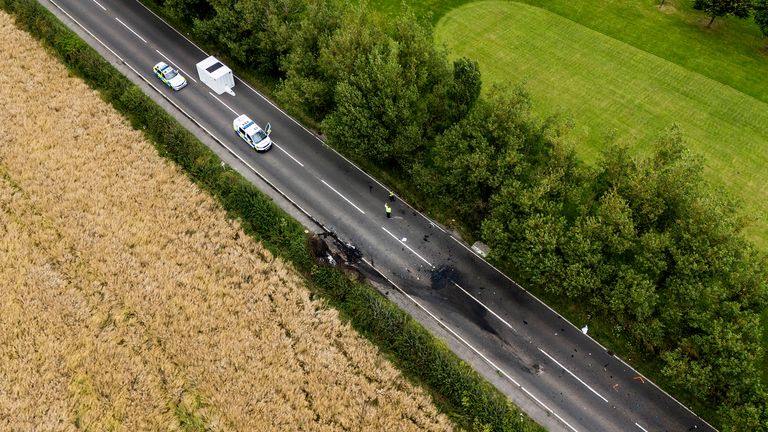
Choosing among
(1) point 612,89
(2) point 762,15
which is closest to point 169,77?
(1) point 612,89

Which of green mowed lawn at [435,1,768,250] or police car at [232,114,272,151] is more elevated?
green mowed lawn at [435,1,768,250]

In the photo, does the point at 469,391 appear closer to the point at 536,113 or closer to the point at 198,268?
the point at 198,268

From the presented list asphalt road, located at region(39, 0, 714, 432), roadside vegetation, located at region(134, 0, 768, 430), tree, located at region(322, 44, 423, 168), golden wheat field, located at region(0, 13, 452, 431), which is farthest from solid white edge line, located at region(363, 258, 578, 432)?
tree, located at region(322, 44, 423, 168)

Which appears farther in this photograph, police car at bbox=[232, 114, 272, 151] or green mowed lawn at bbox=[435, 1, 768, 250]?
police car at bbox=[232, 114, 272, 151]

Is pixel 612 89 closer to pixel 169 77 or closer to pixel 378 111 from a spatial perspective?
pixel 378 111

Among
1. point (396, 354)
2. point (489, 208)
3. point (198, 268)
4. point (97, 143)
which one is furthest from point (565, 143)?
point (97, 143)

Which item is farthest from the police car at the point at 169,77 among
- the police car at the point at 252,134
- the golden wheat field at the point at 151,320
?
the golden wheat field at the point at 151,320

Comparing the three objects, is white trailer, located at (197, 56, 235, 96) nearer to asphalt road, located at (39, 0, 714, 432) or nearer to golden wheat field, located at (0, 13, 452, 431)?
asphalt road, located at (39, 0, 714, 432)
